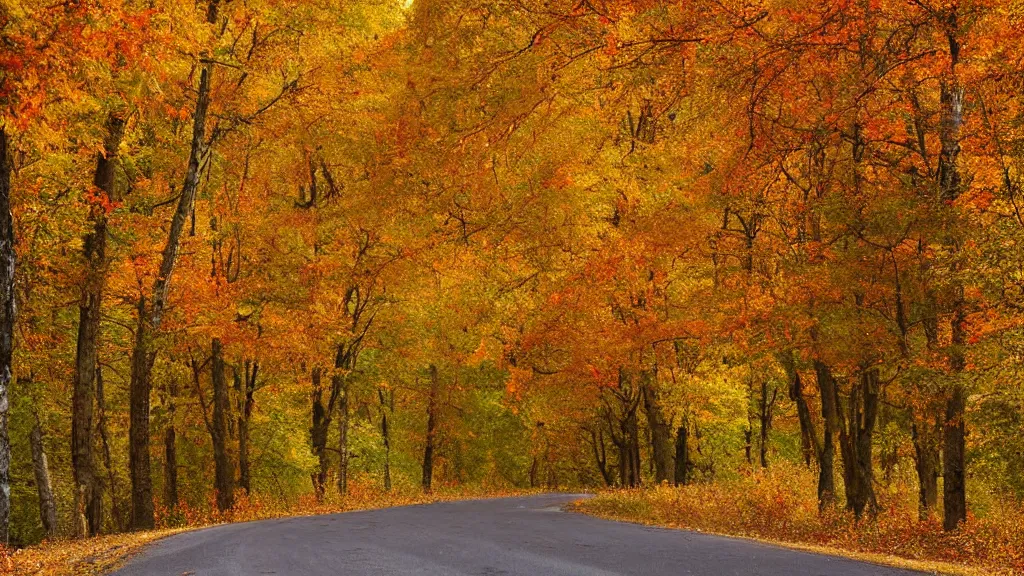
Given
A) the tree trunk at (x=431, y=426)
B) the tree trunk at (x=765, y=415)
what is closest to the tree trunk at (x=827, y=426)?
the tree trunk at (x=765, y=415)

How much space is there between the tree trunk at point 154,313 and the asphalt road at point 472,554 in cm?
640

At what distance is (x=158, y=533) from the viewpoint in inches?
645

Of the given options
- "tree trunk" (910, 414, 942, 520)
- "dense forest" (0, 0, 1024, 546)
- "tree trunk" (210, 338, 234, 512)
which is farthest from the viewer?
"tree trunk" (210, 338, 234, 512)

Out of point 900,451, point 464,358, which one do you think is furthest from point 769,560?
point 464,358

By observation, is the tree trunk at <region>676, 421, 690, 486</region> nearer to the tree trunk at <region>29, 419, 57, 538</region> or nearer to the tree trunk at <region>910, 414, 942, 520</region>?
the tree trunk at <region>910, 414, 942, 520</region>

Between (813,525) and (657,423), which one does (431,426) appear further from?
(813,525)

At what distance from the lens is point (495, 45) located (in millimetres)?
12508

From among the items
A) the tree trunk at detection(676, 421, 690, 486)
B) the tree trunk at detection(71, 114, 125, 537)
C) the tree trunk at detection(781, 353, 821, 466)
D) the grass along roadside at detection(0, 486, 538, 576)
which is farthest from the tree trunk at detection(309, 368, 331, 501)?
the tree trunk at detection(781, 353, 821, 466)

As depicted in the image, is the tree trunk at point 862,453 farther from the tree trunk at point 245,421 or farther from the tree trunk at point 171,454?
the tree trunk at point 171,454

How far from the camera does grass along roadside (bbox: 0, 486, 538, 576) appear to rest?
35.2ft

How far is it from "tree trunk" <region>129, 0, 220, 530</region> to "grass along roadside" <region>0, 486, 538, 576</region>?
137 cm

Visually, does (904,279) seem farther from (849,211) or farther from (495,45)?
(495,45)

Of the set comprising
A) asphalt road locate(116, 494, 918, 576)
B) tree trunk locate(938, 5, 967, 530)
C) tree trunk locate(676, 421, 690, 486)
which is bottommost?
tree trunk locate(676, 421, 690, 486)

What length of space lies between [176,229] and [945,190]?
15849 millimetres
